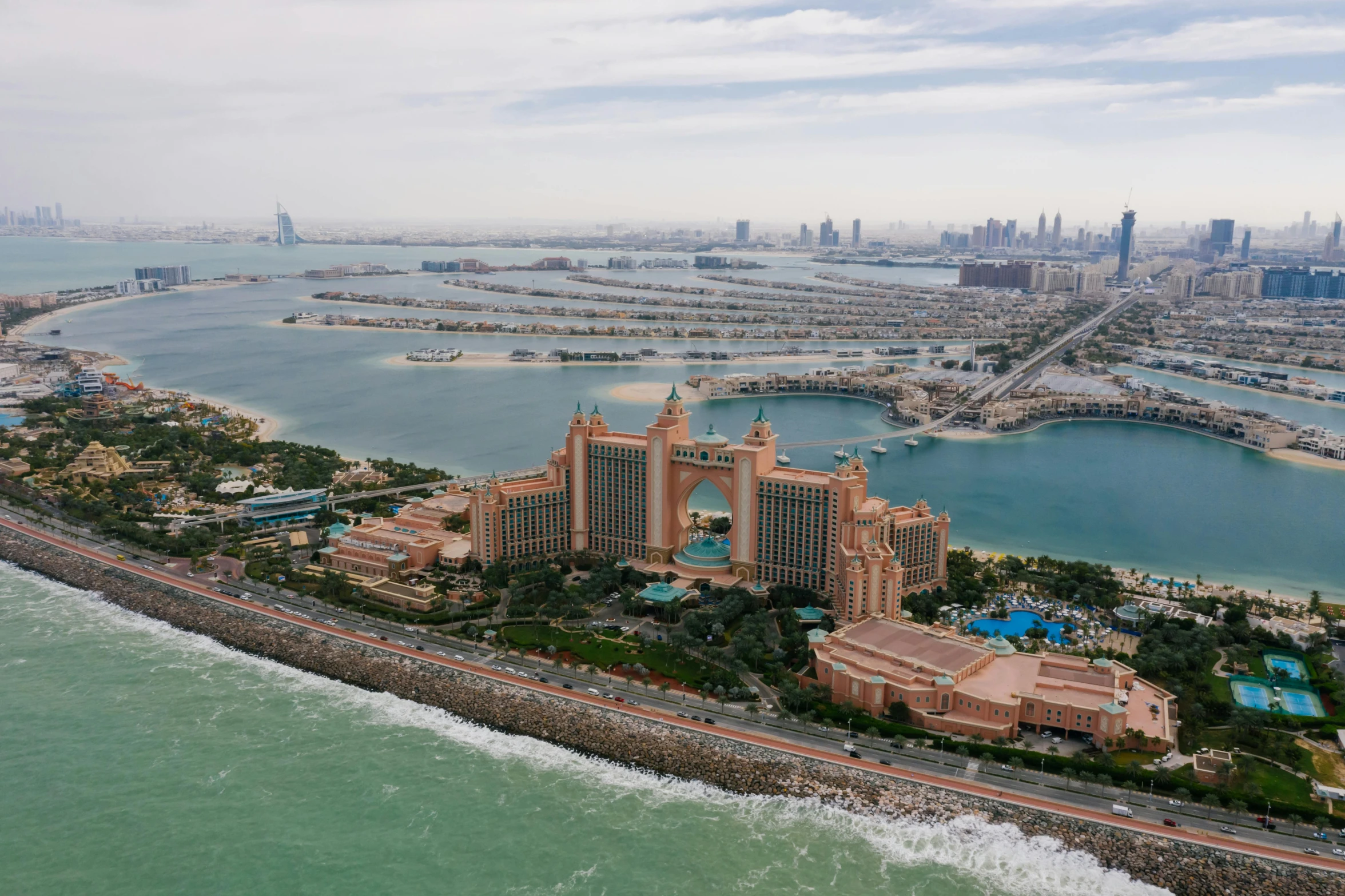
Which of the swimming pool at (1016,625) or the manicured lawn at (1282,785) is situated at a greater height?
the swimming pool at (1016,625)

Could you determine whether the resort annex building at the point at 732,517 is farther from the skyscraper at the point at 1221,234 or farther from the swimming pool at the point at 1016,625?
the skyscraper at the point at 1221,234

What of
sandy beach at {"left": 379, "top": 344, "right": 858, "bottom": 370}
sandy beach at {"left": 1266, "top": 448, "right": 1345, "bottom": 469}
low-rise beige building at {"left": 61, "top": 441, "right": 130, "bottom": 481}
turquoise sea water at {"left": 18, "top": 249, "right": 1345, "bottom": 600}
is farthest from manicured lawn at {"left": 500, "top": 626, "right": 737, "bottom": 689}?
sandy beach at {"left": 379, "top": 344, "right": 858, "bottom": 370}

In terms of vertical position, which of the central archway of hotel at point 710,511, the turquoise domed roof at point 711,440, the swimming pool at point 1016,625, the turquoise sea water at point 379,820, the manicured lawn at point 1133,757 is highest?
the turquoise domed roof at point 711,440

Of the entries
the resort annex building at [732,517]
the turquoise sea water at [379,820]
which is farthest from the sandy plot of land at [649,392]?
the turquoise sea water at [379,820]

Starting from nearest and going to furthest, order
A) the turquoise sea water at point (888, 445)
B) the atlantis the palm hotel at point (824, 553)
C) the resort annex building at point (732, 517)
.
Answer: the atlantis the palm hotel at point (824, 553) < the resort annex building at point (732, 517) < the turquoise sea water at point (888, 445)

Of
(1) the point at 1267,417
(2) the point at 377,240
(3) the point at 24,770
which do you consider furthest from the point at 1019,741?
(2) the point at 377,240

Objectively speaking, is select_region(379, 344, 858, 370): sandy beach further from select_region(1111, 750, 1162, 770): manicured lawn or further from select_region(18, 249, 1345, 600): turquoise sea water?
select_region(1111, 750, 1162, 770): manicured lawn

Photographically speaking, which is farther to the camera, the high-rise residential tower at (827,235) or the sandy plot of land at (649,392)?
the high-rise residential tower at (827,235)

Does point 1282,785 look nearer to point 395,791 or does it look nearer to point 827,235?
point 395,791
